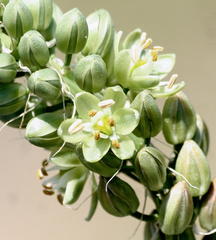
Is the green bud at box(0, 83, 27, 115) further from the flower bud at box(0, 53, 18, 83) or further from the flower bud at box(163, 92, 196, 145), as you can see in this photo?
the flower bud at box(163, 92, 196, 145)

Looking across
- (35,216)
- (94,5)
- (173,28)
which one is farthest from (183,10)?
(35,216)

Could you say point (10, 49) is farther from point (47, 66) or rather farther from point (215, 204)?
point (215, 204)

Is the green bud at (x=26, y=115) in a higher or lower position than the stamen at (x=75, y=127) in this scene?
lower

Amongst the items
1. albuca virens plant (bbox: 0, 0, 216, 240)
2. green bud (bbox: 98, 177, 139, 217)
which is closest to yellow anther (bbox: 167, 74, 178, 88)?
albuca virens plant (bbox: 0, 0, 216, 240)

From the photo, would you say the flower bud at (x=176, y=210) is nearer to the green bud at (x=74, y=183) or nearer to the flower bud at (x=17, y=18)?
the green bud at (x=74, y=183)

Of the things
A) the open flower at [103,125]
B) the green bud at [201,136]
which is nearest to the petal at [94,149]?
the open flower at [103,125]

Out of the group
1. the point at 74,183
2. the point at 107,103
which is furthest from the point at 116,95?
the point at 74,183

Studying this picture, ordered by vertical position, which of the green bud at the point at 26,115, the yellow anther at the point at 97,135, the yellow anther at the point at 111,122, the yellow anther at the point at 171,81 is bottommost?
the green bud at the point at 26,115
